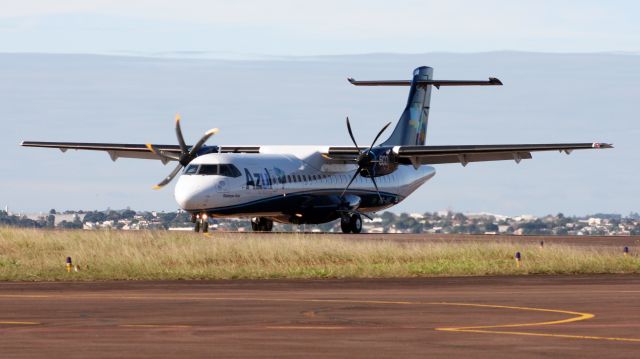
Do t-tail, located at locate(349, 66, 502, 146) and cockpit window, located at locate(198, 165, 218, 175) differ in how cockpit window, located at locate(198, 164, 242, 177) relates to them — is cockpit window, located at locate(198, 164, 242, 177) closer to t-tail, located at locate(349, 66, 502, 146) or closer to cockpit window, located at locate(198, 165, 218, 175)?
cockpit window, located at locate(198, 165, 218, 175)

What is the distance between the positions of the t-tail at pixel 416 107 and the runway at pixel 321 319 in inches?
1298

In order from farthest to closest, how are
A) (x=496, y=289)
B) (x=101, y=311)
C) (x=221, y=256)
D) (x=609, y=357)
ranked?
(x=221, y=256) < (x=496, y=289) < (x=101, y=311) < (x=609, y=357)

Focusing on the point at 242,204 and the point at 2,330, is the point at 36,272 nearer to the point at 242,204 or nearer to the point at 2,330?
the point at 2,330

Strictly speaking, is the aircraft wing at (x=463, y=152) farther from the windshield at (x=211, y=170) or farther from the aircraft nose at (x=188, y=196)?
the aircraft nose at (x=188, y=196)

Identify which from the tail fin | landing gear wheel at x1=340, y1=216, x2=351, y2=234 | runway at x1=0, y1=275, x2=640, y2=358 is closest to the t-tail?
the tail fin

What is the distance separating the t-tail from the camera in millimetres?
57475

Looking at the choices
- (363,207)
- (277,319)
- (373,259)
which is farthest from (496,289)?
(363,207)

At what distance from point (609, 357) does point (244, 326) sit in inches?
193

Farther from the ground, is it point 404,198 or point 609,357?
point 404,198

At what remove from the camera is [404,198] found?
58.2 metres

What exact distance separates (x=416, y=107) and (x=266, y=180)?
45.2 ft

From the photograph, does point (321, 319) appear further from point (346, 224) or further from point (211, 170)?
point (346, 224)

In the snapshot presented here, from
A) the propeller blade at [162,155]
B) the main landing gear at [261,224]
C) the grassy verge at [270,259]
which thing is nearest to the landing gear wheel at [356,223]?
the main landing gear at [261,224]

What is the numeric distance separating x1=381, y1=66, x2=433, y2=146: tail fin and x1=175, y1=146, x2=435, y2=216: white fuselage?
1.44 m
